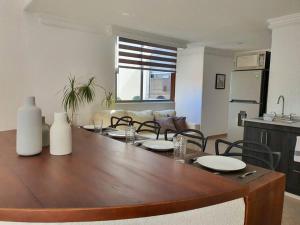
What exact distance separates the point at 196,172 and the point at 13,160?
3.01ft

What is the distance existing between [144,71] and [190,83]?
50.7 inches

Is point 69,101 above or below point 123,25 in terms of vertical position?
below

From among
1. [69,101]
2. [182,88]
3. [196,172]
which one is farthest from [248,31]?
[196,172]

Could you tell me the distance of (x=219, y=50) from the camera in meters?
6.46

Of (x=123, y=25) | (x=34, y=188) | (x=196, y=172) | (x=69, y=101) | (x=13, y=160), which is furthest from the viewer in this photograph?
(x=123, y=25)

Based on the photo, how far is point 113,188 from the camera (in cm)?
90

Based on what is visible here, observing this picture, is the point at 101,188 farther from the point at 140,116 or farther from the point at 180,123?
the point at 180,123

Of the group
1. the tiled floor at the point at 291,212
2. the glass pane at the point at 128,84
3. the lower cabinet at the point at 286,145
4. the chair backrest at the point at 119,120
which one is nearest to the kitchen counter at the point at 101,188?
the tiled floor at the point at 291,212

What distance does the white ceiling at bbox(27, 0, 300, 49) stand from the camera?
3211 mm

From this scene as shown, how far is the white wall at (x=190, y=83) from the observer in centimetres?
615

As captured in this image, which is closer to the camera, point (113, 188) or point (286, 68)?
point (113, 188)

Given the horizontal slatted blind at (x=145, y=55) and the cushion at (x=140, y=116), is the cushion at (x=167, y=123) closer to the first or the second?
the cushion at (x=140, y=116)

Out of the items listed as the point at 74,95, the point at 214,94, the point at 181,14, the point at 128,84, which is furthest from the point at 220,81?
the point at 74,95

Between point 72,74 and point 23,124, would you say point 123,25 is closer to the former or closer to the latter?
point 72,74
